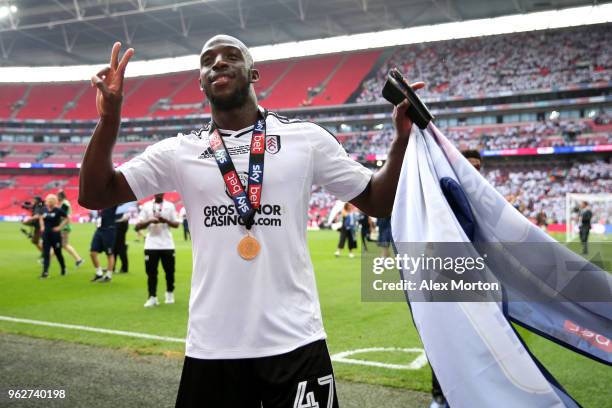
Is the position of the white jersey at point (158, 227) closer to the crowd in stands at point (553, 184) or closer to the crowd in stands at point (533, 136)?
the crowd in stands at point (553, 184)

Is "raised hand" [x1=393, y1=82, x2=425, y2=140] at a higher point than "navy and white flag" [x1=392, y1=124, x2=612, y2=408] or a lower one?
higher

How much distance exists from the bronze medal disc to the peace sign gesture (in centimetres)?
72

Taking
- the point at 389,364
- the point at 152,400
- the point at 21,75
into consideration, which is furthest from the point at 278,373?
the point at 21,75

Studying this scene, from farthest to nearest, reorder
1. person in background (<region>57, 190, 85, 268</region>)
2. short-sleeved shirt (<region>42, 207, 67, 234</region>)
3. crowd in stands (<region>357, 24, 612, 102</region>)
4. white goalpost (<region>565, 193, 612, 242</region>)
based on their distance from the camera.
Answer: crowd in stands (<region>357, 24, 612, 102</region>) → white goalpost (<region>565, 193, 612, 242</region>) → person in background (<region>57, 190, 85, 268</region>) → short-sleeved shirt (<region>42, 207, 67, 234</region>)

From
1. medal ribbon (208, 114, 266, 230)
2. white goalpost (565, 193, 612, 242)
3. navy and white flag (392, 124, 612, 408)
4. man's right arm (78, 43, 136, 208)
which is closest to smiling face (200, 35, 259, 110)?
medal ribbon (208, 114, 266, 230)

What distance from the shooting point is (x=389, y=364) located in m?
5.42

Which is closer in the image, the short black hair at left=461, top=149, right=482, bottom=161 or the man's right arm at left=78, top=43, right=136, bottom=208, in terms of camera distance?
the man's right arm at left=78, top=43, right=136, bottom=208

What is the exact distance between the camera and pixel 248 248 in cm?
217

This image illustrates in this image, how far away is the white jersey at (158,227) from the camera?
28.4ft

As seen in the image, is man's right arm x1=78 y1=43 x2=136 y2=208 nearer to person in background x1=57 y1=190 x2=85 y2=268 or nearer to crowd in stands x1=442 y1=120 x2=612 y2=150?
person in background x1=57 y1=190 x2=85 y2=268

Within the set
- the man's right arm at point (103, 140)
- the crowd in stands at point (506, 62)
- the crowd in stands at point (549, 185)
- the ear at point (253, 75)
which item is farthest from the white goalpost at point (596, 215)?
the man's right arm at point (103, 140)

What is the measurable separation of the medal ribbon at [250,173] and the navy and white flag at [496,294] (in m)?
0.59

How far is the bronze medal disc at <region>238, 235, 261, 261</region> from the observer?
7.09ft

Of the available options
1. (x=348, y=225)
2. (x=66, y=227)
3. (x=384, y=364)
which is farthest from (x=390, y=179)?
(x=348, y=225)
